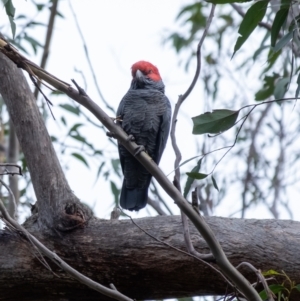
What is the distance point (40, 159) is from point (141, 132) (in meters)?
0.80

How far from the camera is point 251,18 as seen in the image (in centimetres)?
198

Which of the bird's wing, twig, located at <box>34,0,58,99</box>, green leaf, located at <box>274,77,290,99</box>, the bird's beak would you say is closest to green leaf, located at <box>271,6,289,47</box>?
green leaf, located at <box>274,77,290,99</box>

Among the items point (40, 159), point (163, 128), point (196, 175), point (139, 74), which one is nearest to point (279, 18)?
point (196, 175)

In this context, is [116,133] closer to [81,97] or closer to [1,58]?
[81,97]

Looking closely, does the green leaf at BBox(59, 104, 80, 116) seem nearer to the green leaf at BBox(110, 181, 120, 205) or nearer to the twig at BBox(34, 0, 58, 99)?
the twig at BBox(34, 0, 58, 99)

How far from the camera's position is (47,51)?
3.80 m

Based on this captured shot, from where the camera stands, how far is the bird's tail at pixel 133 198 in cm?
306

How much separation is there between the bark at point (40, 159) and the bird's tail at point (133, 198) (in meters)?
0.72

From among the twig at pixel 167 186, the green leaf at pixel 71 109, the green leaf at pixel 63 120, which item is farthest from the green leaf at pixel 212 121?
the green leaf at pixel 63 120

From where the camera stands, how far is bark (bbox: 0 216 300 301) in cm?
213

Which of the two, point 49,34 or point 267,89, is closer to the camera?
point 267,89

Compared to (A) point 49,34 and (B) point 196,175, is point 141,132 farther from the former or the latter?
(B) point 196,175

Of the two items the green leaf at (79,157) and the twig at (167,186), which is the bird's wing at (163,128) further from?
the twig at (167,186)

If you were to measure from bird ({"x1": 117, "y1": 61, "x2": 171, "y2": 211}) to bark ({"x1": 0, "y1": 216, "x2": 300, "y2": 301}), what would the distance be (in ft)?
2.88
